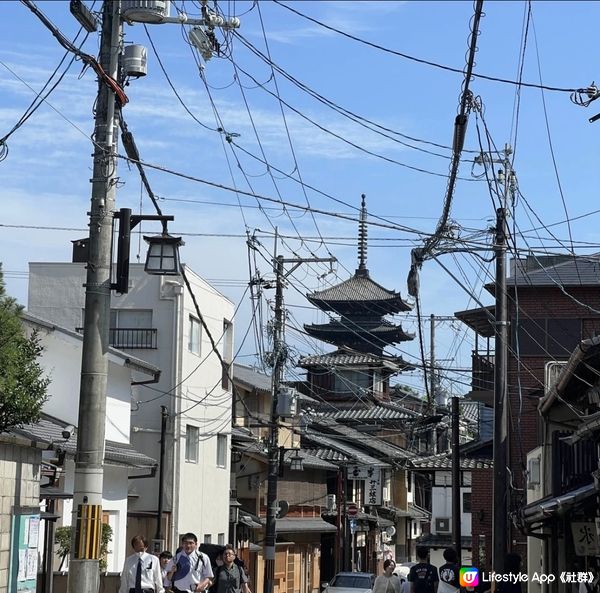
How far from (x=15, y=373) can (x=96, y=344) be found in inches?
79.1

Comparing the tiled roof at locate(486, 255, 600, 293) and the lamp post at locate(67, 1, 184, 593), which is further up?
the tiled roof at locate(486, 255, 600, 293)

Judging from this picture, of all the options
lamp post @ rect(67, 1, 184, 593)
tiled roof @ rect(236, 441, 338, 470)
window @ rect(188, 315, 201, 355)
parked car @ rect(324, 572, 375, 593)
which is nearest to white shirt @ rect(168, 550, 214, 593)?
lamp post @ rect(67, 1, 184, 593)

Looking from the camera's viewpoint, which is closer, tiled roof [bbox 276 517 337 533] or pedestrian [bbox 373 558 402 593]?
pedestrian [bbox 373 558 402 593]

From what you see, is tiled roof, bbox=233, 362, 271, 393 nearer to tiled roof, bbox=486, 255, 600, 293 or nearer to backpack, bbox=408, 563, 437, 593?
tiled roof, bbox=486, 255, 600, 293

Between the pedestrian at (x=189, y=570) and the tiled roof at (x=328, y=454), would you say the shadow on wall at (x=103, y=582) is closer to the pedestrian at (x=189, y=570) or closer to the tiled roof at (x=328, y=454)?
the pedestrian at (x=189, y=570)

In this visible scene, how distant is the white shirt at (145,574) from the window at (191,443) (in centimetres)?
1909

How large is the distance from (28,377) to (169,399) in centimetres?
2054

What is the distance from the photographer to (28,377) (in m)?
13.9

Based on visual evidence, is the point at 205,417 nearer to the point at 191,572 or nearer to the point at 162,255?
the point at 191,572

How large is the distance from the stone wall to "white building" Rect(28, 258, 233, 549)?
18.6 metres

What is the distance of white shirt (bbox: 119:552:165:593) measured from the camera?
1561 centimetres

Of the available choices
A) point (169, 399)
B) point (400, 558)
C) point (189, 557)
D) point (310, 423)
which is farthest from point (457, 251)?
point (400, 558)

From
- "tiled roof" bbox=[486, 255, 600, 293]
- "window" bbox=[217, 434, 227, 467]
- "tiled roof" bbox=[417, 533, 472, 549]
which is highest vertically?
"tiled roof" bbox=[486, 255, 600, 293]

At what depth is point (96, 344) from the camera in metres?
12.1
